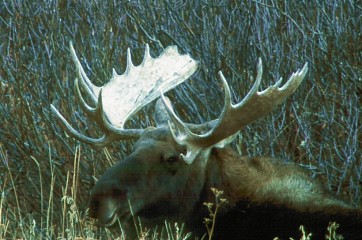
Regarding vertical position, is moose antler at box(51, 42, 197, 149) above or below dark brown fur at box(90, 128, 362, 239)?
above

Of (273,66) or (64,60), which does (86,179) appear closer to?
(64,60)

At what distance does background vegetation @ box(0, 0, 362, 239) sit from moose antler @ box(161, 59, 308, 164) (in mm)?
1071

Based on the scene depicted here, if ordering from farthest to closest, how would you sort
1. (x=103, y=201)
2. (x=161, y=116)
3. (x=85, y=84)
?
1. (x=85, y=84)
2. (x=161, y=116)
3. (x=103, y=201)

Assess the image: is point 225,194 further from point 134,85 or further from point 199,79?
point 199,79

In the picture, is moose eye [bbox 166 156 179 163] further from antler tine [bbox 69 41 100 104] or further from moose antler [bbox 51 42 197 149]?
Result: antler tine [bbox 69 41 100 104]

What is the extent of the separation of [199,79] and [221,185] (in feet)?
6.15

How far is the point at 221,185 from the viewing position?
5.32 metres

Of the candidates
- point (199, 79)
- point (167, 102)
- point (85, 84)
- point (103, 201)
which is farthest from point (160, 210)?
point (199, 79)

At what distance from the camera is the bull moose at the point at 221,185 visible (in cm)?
508

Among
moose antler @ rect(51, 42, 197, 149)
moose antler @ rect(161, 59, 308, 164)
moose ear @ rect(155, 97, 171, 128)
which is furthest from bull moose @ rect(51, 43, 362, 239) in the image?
moose antler @ rect(51, 42, 197, 149)

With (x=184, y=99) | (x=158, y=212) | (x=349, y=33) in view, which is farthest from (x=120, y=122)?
(x=349, y=33)

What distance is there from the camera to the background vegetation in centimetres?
677

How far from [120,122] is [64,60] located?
2.05 meters

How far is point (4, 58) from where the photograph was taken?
779 centimetres
